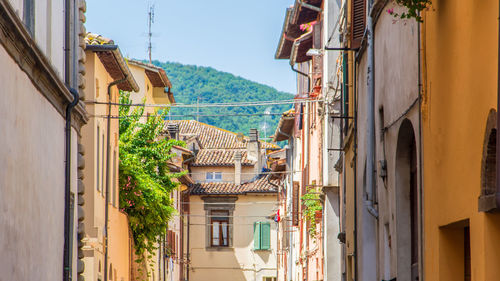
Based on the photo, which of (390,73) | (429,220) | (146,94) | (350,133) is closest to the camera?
(429,220)

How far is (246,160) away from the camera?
2482 inches

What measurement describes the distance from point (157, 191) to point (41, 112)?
16145 mm

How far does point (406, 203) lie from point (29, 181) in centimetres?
474

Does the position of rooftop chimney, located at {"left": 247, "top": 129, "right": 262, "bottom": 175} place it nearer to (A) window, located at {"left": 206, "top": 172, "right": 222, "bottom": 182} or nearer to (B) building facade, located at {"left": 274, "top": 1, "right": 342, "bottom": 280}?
(A) window, located at {"left": 206, "top": 172, "right": 222, "bottom": 182}

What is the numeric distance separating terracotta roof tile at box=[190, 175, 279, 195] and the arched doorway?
4949 centimetres

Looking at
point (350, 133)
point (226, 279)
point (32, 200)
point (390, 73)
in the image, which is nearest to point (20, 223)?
point (32, 200)

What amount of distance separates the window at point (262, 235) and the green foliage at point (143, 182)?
2841cm

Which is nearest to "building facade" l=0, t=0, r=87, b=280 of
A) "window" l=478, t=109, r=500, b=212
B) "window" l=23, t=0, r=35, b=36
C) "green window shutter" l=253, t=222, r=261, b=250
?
"window" l=23, t=0, r=35, b=36

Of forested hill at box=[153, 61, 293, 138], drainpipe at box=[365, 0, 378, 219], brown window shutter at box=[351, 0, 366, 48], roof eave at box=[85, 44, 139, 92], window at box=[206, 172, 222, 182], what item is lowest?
drainpipe at box=[365, 0, 378, 219]

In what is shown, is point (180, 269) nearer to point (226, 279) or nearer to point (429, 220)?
point (226, 279)

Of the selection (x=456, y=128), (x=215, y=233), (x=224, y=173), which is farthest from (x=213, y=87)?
(x=456, y=128)

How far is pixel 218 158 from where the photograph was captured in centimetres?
6316

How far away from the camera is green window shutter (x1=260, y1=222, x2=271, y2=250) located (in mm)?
60812

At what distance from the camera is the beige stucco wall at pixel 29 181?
432 inches
